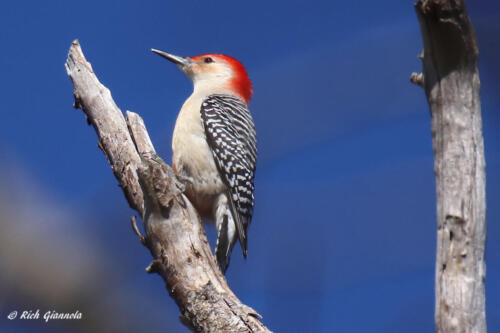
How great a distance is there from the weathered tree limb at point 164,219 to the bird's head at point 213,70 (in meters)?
2.16

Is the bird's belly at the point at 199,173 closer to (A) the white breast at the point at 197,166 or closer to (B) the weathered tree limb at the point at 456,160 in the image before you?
(A) the white breast at the point at 197,166

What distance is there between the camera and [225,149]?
557 cm

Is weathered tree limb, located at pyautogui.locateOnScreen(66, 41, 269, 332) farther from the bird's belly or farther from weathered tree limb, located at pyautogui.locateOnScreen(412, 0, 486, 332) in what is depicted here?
weathered tree limb, located at pyautogui.locateOnScreen(412, 0, 486, 332)

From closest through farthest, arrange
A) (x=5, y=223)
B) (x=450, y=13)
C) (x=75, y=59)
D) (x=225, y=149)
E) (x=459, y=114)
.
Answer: (x=450, y=13) < (x=459, y=114) < (x=5, y=223) < (x=75, y=59) < (x=225, y=149)

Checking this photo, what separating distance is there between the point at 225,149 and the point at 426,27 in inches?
119

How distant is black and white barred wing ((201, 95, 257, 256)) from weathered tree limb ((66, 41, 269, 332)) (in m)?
0.90

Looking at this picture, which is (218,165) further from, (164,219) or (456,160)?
(456,160)

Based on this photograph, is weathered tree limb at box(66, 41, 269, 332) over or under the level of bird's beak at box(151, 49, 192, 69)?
under

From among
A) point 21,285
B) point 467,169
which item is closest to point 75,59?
point 21,285

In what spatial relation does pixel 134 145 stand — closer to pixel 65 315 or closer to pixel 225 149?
pixel 225 149

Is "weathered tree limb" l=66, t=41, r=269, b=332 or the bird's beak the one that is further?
the bird's beak

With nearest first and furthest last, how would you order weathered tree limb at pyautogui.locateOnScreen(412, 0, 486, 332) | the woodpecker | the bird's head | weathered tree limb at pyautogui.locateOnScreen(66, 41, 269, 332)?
weathered tree limb at pyautogui.locateOnScreen(412, 0, 486, 332) < weathered tree limb at pyautogui.locateOnScreen(66, 41, 269, 332) < the woodpecker < the bird's head

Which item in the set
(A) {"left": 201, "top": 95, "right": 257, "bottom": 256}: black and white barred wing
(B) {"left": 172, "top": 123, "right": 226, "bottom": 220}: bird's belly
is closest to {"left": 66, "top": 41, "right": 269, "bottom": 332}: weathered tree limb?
(B) {"left": 172, "top": 123, "right": 226, "bottom": 220}: bird's belly

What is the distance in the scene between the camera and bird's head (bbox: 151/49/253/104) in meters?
6.99
